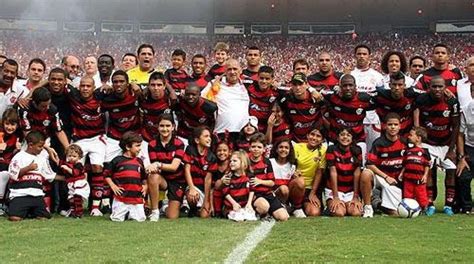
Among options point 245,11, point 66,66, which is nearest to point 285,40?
point 245,11

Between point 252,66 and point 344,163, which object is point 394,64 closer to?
point 344,163

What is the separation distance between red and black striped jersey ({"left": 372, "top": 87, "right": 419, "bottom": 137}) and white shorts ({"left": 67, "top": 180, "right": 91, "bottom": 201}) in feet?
11.1

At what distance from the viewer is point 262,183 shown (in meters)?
7.69

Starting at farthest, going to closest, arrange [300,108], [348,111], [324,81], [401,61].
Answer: [324,81], [401,61], [300,108], [348,111]

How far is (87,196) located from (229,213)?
1.58m

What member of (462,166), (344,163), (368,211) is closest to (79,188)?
(344,163)

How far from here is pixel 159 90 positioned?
26.6ft

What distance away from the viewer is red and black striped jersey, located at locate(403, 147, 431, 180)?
8.00 m

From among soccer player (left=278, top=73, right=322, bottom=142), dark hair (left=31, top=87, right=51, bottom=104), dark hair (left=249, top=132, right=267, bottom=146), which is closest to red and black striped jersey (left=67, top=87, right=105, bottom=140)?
dark hair (left=31, top=87, right=51, bottom=104)

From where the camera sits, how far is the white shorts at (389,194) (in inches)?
315

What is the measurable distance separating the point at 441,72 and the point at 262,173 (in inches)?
102

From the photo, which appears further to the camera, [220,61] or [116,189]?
[220,61]

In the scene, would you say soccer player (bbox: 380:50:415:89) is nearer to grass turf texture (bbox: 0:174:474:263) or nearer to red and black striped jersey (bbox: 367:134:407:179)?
red and black striped jersey (bbox: 367:134:407:179)

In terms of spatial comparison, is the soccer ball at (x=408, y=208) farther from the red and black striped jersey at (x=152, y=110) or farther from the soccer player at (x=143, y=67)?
the soccer player at (x=143, y=67)
